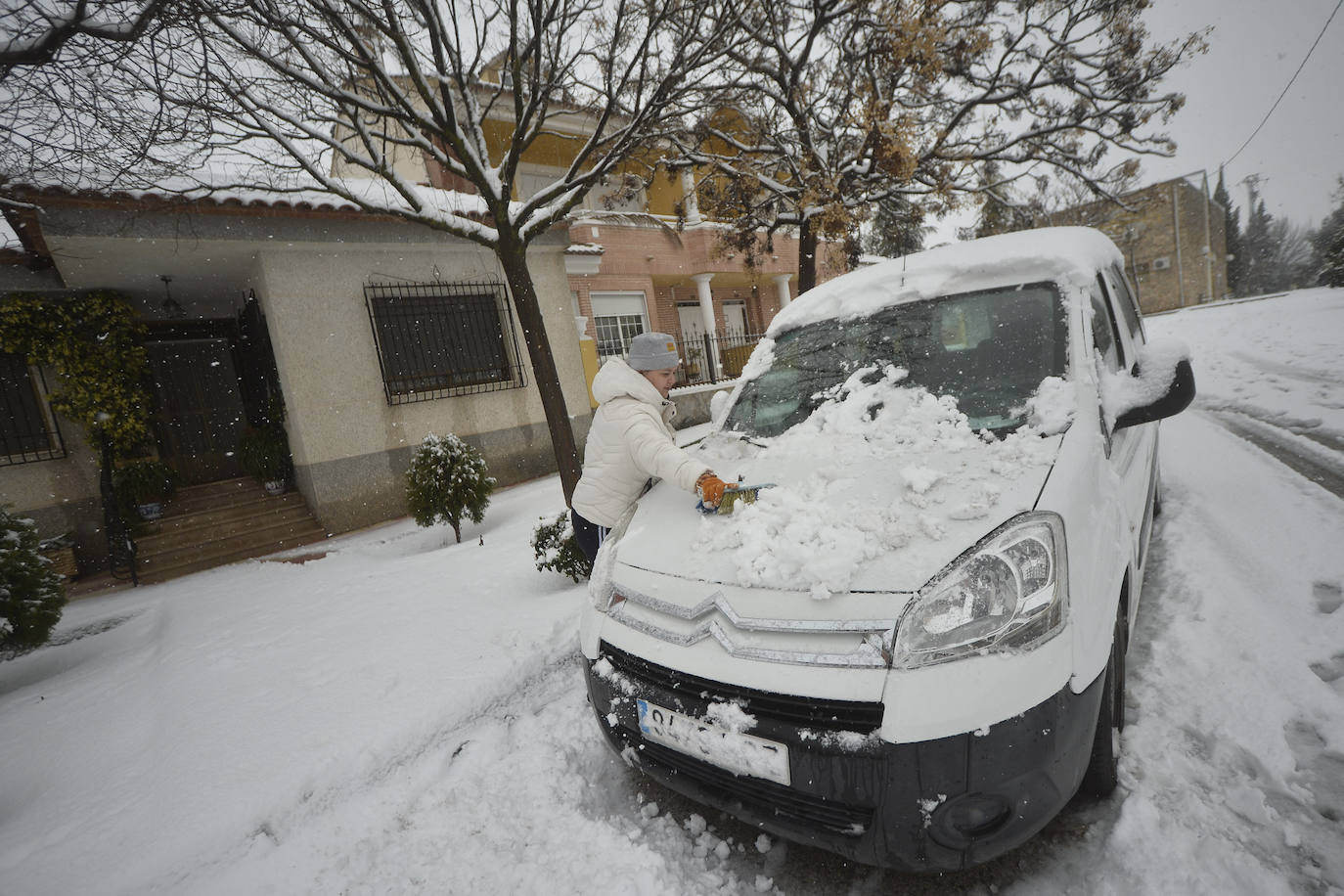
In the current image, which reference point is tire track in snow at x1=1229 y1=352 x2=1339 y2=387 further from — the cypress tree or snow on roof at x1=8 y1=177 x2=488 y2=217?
the cypress tree

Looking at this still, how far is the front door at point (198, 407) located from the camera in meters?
9.34

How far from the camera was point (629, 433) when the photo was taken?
2398 mm

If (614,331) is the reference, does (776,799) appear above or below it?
below

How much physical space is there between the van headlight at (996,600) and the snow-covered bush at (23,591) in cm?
543

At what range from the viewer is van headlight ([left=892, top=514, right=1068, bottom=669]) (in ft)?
4.45

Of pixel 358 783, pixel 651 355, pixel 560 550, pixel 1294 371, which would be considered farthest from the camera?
pixel 1294 371

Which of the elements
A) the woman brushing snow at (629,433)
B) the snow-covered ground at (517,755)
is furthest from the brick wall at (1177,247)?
the woman brushing snow at (629,433)

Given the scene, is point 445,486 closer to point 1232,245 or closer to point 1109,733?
point 1109,733

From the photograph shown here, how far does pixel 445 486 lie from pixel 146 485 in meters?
5.30

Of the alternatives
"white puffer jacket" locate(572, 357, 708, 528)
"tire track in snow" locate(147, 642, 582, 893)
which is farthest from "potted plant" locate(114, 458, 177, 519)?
"white puffer jacket" locate(572, 357, 708, 528)

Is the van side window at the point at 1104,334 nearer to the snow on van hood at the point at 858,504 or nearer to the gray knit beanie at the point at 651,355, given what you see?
the snow on van hood at the point at 858,504

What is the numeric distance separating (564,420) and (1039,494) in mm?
4460

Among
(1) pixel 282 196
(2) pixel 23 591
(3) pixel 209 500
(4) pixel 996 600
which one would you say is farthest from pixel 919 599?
(3) pixel 209 500

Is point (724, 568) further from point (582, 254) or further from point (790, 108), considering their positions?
point (582, 254)
